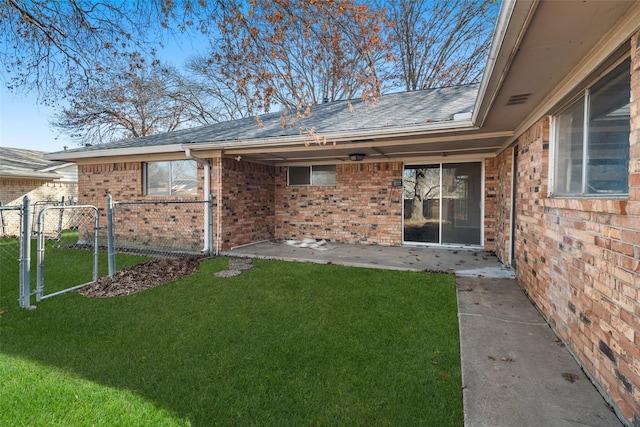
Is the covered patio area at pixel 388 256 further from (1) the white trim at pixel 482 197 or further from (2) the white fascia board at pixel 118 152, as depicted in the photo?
(2) the white fascia board at pixel 118 152

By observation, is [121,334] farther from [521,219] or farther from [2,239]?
[2,239]

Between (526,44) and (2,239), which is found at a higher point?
(526,44)

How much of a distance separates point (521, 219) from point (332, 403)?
416 cm

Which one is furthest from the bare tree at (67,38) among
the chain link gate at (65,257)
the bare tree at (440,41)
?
the bare tree at (440,41)

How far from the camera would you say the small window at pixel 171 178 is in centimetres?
846

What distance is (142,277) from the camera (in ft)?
19.2

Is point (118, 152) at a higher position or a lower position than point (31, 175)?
higher

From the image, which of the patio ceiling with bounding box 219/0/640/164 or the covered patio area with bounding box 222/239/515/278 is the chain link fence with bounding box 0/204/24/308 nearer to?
the covered patio area with bounding box 222/239/515/278

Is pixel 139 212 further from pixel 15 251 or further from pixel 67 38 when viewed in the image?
pixel 67 38

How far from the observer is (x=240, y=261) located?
23.3 ft

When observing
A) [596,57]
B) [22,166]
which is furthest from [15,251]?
[596,57]

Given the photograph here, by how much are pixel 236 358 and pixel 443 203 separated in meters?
6.86

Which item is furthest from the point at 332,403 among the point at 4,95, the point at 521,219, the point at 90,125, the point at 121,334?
the point at 90,125

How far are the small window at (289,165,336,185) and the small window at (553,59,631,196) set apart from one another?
21.1 feet
